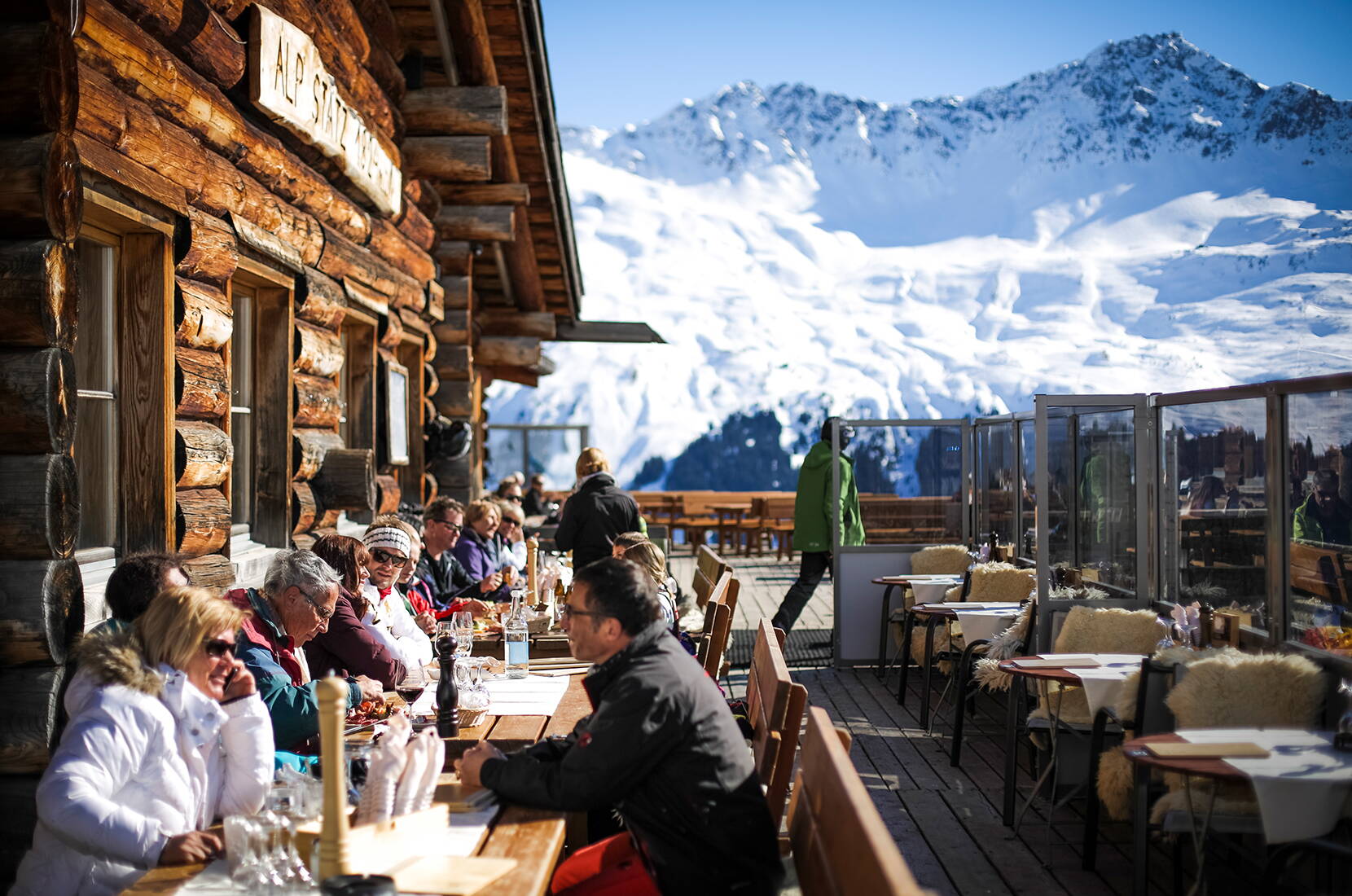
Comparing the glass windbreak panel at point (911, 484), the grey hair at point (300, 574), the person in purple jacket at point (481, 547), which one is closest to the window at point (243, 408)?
the person in purple jacket at point (481, 547)

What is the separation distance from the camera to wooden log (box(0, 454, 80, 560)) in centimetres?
321

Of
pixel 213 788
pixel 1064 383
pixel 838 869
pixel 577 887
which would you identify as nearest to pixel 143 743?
pixel 213 788

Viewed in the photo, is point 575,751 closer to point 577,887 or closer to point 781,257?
point 577,887

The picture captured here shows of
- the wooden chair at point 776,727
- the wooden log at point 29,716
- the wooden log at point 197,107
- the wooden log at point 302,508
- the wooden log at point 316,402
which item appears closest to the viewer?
the wooden chair at point 776,727

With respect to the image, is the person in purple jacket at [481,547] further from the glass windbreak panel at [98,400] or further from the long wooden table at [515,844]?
the long wooden table at [515,844]

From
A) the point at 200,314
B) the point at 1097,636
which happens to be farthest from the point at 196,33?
the point at 1097,636

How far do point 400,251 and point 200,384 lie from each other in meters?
4.35

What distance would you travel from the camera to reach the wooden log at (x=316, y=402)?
6406 millimetres

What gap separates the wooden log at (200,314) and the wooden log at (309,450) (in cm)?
138

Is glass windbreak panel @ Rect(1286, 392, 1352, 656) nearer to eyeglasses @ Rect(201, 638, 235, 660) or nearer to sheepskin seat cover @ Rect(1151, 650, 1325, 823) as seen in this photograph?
sheepskin seat cover @ Rect(1151, 650, 1325, 823)

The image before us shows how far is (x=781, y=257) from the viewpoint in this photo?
4117 inches

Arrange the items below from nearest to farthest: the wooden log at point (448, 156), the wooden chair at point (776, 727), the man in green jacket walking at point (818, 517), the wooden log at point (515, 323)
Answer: the wooden chair at point (776, 727) < the wooden log at point (448, 156) < the man in green jacket walking at point (818, 517) < the wooden log at point (515, 323)

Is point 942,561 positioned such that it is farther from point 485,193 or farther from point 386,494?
point 485,193

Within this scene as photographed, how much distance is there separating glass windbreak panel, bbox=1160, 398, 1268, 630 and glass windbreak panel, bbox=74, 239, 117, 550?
4.63m
